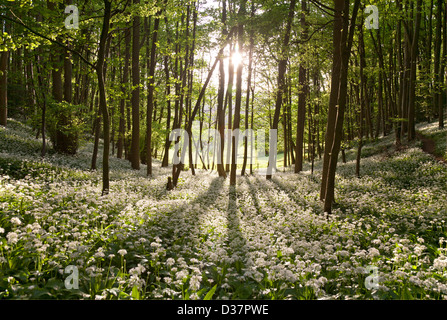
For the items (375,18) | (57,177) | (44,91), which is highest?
(375,18)

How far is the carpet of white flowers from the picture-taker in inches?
164

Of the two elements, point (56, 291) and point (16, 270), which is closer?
point (56, 291)

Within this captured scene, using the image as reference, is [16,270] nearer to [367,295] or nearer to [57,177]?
[367,295]

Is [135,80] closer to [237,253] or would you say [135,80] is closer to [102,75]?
[102,75]

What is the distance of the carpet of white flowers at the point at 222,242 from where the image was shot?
417 centimetres

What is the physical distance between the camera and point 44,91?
564 inches

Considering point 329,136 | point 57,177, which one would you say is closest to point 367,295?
point 329,136

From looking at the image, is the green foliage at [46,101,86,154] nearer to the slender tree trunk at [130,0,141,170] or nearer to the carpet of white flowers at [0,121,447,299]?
the carpet of white flowers at [0,121,447,299]

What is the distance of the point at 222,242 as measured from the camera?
6.44 meters

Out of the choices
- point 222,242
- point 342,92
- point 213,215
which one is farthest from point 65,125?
point 342,92

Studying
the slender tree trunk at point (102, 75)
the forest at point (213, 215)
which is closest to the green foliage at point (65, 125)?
the forest at point (213, 215)
